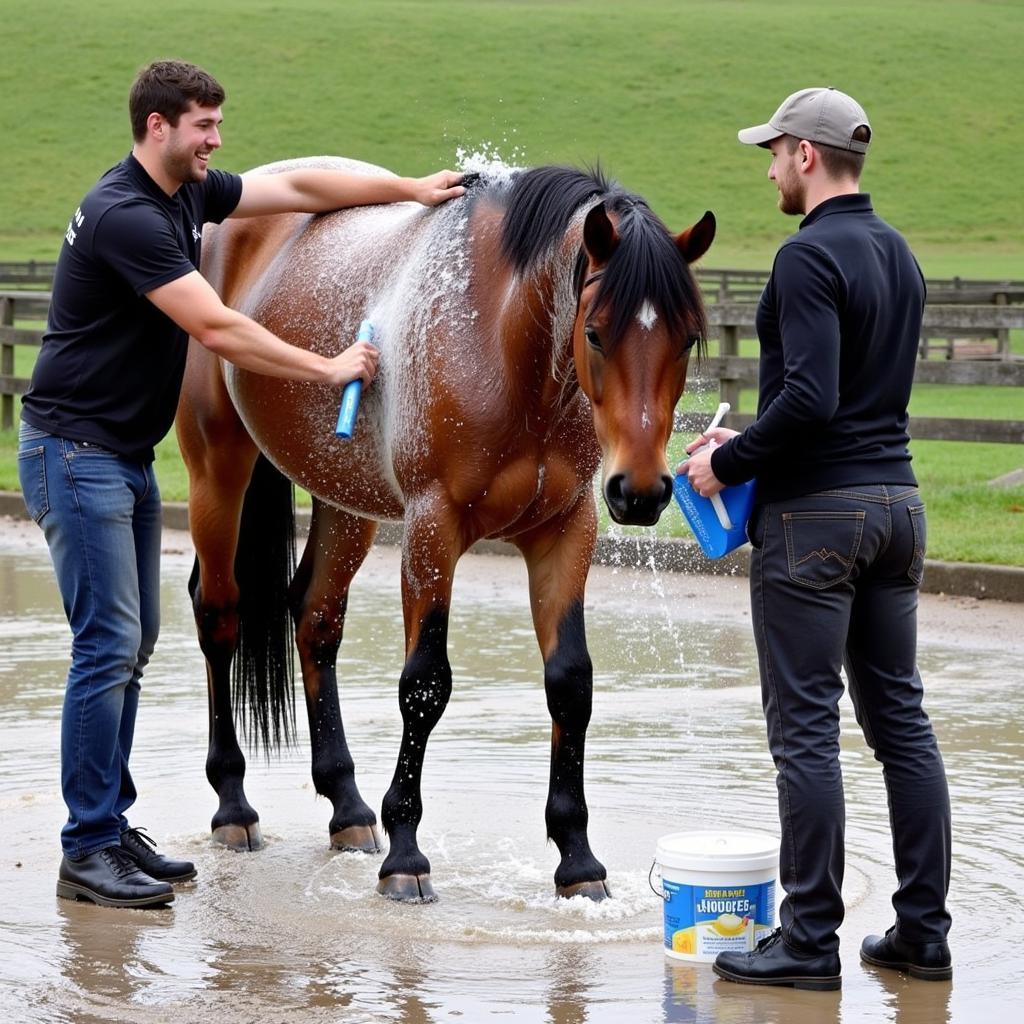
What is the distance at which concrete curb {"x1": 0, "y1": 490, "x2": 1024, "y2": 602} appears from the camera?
977 cm

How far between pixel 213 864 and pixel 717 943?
1.77 metres

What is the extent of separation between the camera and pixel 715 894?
14.0 feet

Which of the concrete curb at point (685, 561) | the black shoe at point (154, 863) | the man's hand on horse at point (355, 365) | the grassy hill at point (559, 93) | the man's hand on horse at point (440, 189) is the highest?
the grassy hill at point (559, 93)

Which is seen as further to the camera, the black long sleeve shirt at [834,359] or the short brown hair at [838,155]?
the short brown hair at [838,155]

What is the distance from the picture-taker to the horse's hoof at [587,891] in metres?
4.88

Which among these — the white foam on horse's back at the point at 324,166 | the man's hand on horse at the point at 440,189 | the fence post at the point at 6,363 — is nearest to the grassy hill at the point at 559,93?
the fence post at the point at 6,363

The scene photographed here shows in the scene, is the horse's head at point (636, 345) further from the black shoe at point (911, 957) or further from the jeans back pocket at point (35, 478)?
the jeans back pocket at point (35, 478)

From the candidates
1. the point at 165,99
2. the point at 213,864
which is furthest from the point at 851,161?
the point at 213,864

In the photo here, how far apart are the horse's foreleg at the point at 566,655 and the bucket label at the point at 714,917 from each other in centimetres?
66

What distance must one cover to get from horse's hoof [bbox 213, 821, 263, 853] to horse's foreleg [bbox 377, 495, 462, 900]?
0.69 m

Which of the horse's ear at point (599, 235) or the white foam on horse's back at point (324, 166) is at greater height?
the white foam on horse's back at point (324, 166)

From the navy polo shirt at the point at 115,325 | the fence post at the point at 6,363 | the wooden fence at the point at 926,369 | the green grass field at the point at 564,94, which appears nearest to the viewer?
the navy polo shirt at the point at 115,325

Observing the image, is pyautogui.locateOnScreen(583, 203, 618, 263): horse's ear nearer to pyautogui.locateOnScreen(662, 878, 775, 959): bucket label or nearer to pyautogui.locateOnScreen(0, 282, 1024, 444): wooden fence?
pyautogui.locateOnScreen(662, 878, 775, 959): bucket label

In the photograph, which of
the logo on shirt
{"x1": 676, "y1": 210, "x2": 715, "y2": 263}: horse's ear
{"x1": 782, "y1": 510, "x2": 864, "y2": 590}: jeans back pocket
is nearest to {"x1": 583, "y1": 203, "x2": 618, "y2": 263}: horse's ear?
{"x1": 676, "y1": 210, "x2": 715, "y2": 263}: horse's ear
